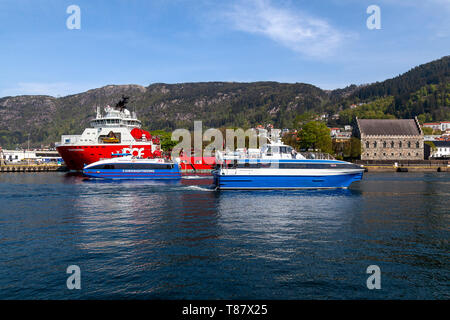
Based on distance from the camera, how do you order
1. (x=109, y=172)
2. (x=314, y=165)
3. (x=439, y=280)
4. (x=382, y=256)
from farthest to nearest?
(x=109, y=172) < (x=314, y=165) < (x=382, y=256) < (x=439, y=280)

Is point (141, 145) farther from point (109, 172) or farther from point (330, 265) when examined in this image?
point (330, 265)

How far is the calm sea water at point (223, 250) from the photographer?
11.2 metres

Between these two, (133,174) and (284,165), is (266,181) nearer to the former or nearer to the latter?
(284,165)

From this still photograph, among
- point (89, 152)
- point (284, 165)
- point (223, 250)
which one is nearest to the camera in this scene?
point (223, 250)

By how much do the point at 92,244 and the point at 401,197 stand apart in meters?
31.9

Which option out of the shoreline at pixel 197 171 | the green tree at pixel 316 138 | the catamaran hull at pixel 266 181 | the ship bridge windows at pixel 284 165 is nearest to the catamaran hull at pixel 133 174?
the catamaran hull at pixel 266 181

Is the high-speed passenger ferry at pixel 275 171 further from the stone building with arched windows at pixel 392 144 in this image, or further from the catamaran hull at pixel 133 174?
the stone building with arched windows at pixel 392 144

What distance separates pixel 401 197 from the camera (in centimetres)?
3412

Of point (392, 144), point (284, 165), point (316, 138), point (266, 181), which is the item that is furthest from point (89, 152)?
point (392, 144)

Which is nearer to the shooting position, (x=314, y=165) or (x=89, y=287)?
(x=89, y=287)

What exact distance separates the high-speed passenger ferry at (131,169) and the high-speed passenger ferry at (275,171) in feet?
61.1

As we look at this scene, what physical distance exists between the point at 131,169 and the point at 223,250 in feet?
142

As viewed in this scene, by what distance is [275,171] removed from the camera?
39.0 m
